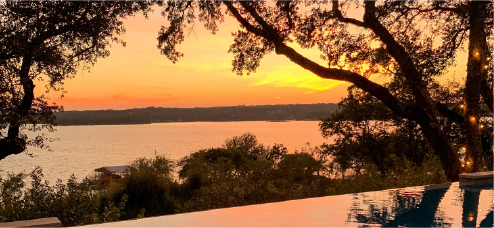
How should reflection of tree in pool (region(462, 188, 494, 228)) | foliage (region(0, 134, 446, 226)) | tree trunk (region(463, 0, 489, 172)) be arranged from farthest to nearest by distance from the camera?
tree trunk (region(463, 0, 489, 172)), foliage (region(0, 134, 446, 226)), reflection of tree in pool (region(462, 188, 494, 228))

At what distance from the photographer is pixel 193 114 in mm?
61844

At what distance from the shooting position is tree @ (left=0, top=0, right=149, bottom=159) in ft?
31.1

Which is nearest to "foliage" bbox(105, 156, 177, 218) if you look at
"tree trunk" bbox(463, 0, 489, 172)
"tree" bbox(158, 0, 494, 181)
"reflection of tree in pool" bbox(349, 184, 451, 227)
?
"tree" bbox(158, 0, 494, 181)

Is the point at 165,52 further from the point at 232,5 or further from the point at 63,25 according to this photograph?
the point at 63,25

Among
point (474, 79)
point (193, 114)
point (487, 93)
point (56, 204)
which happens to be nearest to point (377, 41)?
point (474, 79)

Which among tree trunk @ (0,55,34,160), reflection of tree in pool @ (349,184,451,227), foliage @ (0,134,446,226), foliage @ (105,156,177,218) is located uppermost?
tree trunk @ (0,55,34,160)

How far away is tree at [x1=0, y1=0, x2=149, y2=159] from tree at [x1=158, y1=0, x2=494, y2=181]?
2.88 m

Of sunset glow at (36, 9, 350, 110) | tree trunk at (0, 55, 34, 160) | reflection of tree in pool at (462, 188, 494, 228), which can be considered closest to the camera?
reflection of tree in pool at (462, 188, 494, 228)

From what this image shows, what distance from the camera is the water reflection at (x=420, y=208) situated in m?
4.91

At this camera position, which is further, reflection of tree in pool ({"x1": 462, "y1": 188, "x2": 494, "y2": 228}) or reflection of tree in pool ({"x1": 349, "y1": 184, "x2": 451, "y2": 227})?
reflection of tree in pool ({"x1": 349, "y1": 184, "x2": 451, "y2": 227})

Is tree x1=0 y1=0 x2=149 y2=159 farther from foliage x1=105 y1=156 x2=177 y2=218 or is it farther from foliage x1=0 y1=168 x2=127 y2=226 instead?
foliage x1=105 y1=156 x2=177 y2=218

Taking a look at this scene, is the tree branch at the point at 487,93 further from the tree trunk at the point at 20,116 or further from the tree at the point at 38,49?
the tree trunk at the point at 20,116

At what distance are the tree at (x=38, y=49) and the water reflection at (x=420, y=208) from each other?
7583mm

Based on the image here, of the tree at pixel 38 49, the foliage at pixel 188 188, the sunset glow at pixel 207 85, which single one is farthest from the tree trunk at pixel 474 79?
the sunset glow at pixel 207 85
